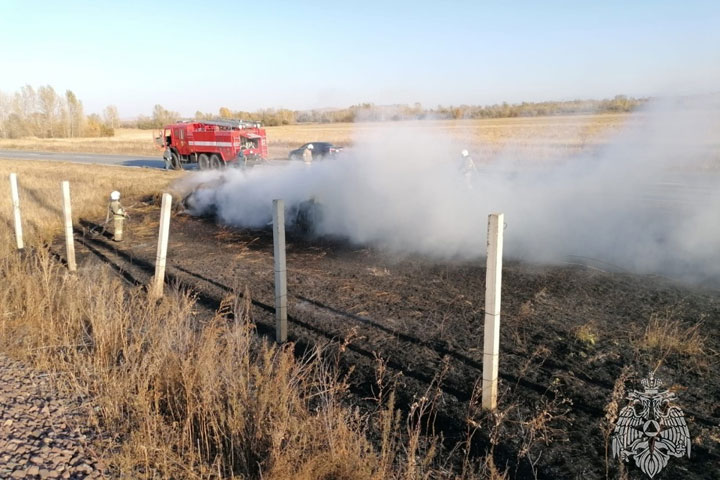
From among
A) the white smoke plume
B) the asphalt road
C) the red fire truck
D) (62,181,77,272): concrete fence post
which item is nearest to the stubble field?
(62,181,77,272): concrete fence post

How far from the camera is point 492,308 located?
349 cm

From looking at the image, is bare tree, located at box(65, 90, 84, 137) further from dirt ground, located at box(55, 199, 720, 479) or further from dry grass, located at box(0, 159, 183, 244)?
dirt ground, located at box(55, 199, 720, 479)

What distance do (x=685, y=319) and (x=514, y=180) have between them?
6570 millimetres

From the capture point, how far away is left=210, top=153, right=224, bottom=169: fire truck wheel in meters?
25.5

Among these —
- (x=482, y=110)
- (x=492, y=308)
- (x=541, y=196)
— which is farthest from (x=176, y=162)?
(x=492, y=308)

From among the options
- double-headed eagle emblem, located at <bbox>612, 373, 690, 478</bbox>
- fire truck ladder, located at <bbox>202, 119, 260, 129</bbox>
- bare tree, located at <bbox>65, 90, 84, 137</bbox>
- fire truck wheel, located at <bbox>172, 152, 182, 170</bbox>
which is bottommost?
double-headed eagle emblem, located at <bbox>612, 373, 690, 478</bbox>

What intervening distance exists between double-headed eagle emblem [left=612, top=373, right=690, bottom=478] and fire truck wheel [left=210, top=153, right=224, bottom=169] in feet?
79.4

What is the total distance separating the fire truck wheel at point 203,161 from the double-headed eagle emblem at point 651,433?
24986 mm

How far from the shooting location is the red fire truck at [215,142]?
24.8m

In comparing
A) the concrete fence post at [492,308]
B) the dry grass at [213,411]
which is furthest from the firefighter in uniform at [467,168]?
the concrete fence post at [492,308]

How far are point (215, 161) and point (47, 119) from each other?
7159 cm

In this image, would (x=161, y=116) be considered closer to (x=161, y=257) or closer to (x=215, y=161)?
(x=215, y=161)

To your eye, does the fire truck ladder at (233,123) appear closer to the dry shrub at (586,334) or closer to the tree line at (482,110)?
the tree line at (482,110)

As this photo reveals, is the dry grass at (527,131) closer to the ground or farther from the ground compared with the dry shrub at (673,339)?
farther from the ground
